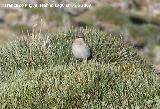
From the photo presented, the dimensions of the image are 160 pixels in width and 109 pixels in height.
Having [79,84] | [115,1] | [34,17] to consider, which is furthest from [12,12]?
[79,84]

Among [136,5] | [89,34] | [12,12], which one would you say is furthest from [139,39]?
[89,34]

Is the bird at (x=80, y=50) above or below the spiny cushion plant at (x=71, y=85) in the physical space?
above

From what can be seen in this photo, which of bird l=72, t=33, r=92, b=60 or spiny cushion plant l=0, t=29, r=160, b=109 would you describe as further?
bird l=72, t=33, r=92, b=60

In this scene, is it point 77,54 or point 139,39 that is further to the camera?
point 139,39

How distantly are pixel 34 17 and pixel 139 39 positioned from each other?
10891 mm

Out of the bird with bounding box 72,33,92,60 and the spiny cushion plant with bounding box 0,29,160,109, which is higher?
the bird with bounding box 72,33,92,60

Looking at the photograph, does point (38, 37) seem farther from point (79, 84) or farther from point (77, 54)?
point (79, 84)

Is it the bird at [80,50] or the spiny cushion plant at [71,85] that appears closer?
the spiny cushion plant at [71,85]

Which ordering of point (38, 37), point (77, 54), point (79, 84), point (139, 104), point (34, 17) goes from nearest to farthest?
point (139, 104) < point (79, 84) < point (77, 54) < point (38, 37) < point (34, 17)

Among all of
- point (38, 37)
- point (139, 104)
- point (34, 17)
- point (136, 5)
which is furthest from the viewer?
point (136, 5)

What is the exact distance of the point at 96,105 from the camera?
420 inches

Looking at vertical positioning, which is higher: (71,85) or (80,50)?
(80,50)

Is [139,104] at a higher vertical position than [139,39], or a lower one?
higher

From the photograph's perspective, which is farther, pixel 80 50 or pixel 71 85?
pixel 80 50
